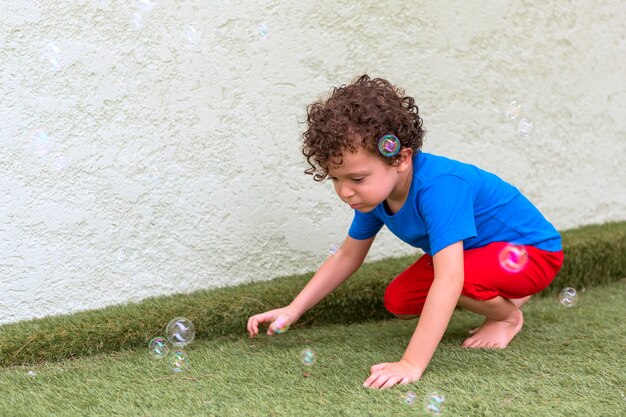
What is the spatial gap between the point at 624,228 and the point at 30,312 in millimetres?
3331

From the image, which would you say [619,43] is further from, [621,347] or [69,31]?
[69,31]

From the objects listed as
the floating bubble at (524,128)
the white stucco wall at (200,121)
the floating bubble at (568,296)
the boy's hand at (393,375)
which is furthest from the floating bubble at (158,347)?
the floating bubble at (524,128)

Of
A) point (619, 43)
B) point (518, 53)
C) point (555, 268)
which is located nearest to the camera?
point (555, 268)

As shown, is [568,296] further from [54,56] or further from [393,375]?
[54,56]

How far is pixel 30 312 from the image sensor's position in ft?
10.8

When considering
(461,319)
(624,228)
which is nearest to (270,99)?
(461,319)

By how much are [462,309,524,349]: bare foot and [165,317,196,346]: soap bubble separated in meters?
1.08

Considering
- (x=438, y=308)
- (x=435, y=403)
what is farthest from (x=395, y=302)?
(x=435, y=403)

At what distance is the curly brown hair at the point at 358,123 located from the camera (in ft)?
8.48

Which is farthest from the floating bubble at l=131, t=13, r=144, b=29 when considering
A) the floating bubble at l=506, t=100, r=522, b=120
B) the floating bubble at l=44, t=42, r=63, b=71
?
the floating bubble at l=506, t=100, r=522, b=120

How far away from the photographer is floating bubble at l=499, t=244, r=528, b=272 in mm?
2961

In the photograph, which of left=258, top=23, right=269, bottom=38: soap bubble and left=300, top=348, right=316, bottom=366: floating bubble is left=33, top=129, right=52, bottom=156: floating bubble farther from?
left=300, top=348, right=316, bottom=366: floating bubble

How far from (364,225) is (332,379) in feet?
2.25

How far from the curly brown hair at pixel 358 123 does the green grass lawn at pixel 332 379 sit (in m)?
0.71
